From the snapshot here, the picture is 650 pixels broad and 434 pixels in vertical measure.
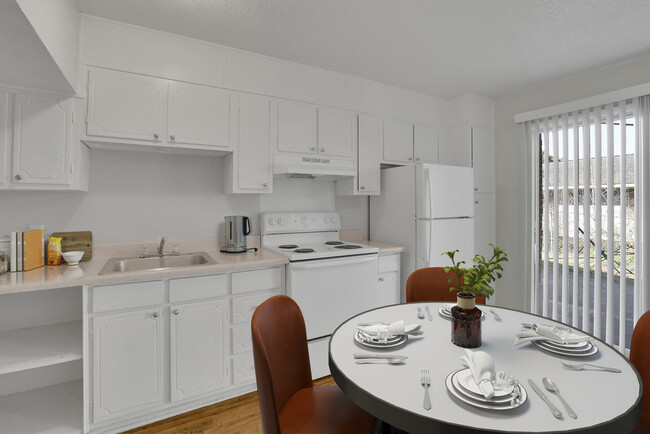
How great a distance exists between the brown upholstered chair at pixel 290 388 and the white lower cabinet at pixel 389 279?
147 cm

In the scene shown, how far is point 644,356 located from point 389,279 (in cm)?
174

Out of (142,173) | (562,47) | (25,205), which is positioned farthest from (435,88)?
(25,205)

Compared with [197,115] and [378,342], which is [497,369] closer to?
[378,342]

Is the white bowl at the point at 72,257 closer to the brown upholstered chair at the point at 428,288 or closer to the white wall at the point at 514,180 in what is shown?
the brown upholstered chair at the point at 428,288

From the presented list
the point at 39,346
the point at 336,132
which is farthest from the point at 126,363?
the point at 336,132

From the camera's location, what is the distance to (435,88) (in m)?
3.26

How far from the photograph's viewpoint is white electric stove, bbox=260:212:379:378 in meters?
2.32

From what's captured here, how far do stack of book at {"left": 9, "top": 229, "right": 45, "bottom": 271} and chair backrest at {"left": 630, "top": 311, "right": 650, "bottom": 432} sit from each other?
3143 mm

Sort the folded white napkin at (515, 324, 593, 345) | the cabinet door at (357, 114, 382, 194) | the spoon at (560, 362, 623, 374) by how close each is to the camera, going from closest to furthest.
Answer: the spoon at (560, 362, 623, 374) < the folded white napkin at (515, 324, 593, 345) < the cabinet door at (357, 114, 382, 194)

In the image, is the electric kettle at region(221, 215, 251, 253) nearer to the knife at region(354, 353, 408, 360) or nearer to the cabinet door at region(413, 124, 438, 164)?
the knife at region(354, 353, 408, 360)

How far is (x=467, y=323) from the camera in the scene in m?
1.18

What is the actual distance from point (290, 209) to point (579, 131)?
9.11 feet

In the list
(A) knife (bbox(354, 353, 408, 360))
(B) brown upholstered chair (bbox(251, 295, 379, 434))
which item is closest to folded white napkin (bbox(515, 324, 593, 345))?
(A) knife (bbox(354, 353, 408, 360))

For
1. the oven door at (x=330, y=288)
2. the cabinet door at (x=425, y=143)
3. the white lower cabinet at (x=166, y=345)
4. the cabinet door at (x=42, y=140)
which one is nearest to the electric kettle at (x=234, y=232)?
the white lower cabinet at (x=166, y=345)
